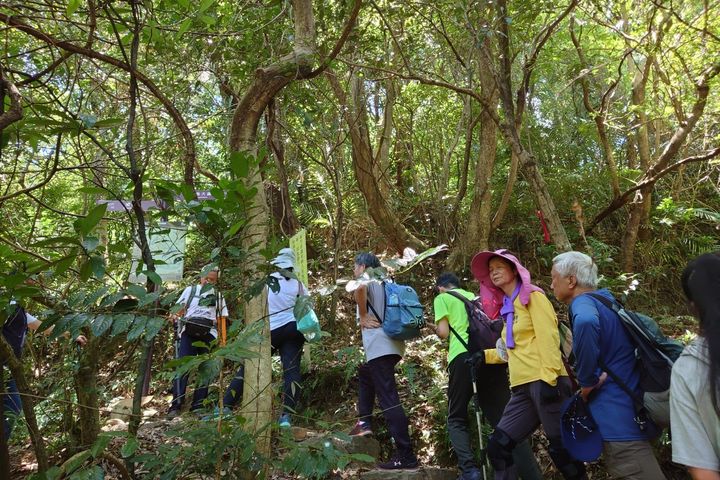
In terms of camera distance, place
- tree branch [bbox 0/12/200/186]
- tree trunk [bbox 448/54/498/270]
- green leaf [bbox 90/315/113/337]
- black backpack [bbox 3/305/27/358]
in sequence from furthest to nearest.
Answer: tree trunk [bbox 448/54/498/270], black backpack [bbox 3/305/27/358], tree branch [bbox 0/12/200/186], green leaf [bbox 90/315/113/337]

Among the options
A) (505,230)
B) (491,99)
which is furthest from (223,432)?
(505,230)

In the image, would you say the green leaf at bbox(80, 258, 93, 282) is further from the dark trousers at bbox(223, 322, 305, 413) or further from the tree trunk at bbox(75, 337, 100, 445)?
the dark trousers at bbox(223, 322, 305, 413)

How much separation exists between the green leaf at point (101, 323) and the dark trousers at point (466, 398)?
2.93m

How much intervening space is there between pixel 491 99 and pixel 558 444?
5147 mm

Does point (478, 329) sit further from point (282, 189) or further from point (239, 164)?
point (282, 189)

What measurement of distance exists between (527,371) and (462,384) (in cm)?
80

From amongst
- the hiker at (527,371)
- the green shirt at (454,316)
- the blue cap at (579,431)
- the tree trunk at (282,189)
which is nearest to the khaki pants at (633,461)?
the blue cap at (579,431)

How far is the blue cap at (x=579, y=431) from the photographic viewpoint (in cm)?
302

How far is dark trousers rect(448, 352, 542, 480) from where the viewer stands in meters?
3.98

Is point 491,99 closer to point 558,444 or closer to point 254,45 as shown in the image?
point 254,45

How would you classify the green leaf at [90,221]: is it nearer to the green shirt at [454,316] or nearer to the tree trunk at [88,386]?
the tree trunk at [88,386]

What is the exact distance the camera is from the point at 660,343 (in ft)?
8.85

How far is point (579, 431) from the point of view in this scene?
10.0ft

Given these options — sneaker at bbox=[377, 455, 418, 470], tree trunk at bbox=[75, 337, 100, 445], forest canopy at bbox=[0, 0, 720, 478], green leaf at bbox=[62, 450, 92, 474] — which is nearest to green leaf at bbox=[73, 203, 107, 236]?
forest canopy at bbox=[0, 0, 720, 478]
